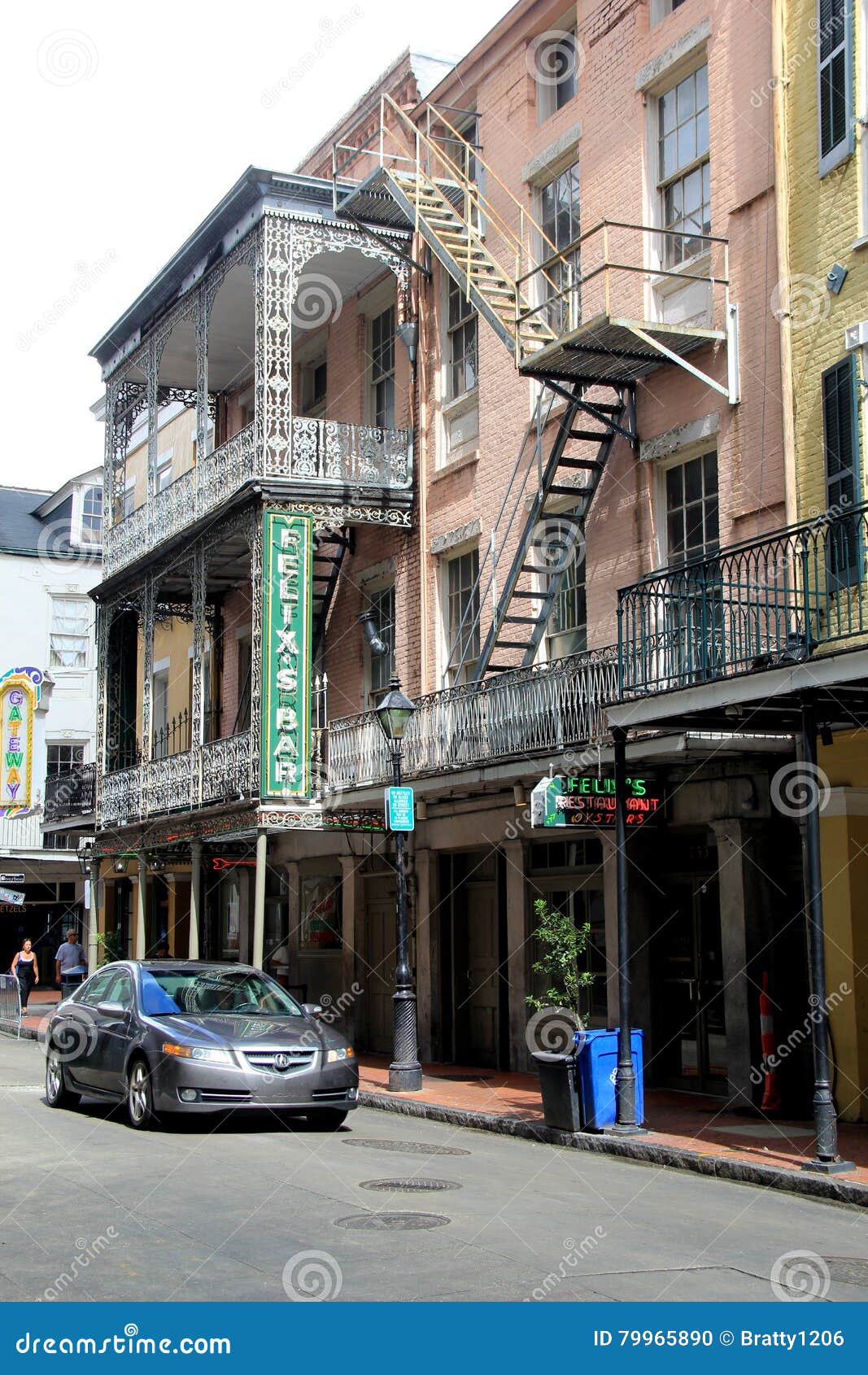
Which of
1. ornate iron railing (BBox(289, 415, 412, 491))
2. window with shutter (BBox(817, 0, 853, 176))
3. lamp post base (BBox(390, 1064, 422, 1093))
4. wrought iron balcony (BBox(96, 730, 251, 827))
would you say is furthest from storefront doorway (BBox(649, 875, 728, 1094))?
ornate iron railing (BBox(289, 415, 412, 491))

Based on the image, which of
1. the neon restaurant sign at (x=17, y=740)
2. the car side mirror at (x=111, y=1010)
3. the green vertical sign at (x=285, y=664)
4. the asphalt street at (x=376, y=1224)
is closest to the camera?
the asphalt street at (x=376, y=1224)

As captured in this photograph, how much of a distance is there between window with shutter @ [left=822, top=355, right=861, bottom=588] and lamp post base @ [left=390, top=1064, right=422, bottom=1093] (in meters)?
6.98

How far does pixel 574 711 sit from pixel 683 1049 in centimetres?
381

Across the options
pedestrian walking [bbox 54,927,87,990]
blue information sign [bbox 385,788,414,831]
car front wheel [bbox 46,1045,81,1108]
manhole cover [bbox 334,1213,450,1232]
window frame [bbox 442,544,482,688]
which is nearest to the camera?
manhole cover [bbox 334,1213,450,1232]

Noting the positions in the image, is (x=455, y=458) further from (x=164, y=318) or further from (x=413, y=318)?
(x=164, y=318)

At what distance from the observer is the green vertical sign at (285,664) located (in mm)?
19703

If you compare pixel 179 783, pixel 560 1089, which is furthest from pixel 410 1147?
pixel 179 783

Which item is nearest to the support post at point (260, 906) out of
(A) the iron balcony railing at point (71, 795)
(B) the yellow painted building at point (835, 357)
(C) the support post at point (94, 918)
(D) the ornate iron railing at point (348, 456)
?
(D) the ornate iron railing at point (348, 456)

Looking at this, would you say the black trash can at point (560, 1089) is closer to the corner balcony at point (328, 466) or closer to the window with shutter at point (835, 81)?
the window with shutter at point (835, 81)

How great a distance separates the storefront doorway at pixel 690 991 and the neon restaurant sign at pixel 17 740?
24828mm

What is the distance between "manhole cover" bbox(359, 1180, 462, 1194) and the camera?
32.1 feet

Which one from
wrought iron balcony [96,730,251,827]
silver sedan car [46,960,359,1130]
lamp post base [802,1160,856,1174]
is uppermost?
wrought iron balcony [96,730,251,827]

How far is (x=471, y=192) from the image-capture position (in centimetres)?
1944

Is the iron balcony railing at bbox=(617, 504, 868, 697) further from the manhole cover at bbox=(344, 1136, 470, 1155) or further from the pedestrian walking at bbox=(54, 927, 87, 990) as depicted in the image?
the pedestrian walking at bbox=(54, 927, 87, 990)
